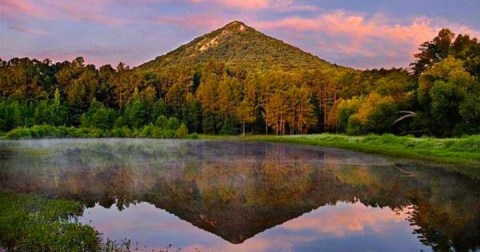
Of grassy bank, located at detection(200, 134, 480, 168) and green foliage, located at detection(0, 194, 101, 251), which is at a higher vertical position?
green foliage, located at detection(0, 194, 101, 251)

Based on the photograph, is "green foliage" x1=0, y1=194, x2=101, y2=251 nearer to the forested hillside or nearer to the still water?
the still water

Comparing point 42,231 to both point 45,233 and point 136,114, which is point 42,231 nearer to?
point 45,233

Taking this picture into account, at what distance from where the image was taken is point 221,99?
3787 inches

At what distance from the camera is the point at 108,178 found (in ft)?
85.4

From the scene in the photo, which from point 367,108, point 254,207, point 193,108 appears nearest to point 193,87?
point 193,108

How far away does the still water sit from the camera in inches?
527

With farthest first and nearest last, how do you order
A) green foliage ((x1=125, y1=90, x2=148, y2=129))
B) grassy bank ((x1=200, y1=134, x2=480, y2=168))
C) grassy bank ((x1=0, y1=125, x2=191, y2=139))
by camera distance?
green foliage ((x1=125, y1=90, x2=148, y2=129))
grassy bank ((x1=0, y1=125, x2=191, y2=139))
grassy bank ((x1=200, y1=134, x2=480, y2=168))

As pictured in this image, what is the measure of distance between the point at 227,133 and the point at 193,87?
905 inches

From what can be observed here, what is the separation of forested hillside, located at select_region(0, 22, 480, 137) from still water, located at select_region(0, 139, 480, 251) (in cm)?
2994

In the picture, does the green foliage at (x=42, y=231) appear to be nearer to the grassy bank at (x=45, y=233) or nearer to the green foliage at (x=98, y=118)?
the grassy bank at (x=45, y=233)

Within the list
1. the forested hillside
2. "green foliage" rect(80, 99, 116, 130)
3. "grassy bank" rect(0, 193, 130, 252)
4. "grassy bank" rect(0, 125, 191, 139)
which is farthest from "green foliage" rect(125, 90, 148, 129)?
"grassy bank" rect(0, 193, 130, 252)

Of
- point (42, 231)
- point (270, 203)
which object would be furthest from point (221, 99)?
point (42, 231)

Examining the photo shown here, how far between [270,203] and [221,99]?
77.9 m

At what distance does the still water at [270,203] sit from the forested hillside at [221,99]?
98.2 ft
